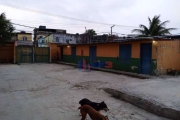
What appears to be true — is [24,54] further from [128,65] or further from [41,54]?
[128,65]

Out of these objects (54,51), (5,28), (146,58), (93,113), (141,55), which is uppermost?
(5,28)

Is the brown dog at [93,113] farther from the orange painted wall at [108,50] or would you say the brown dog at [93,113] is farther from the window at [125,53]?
the orange painted wall at [108,50]

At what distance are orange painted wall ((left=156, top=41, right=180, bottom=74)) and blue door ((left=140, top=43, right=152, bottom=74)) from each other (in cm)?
59

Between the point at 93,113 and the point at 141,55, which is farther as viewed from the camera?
the point at 141,55

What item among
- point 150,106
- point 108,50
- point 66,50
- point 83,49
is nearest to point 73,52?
point 66,50

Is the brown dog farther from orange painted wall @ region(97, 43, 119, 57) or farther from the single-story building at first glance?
orange painted wall @ region(97, 43, 119, 57)

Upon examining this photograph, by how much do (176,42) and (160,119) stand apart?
9.41 m

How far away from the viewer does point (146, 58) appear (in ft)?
38.3

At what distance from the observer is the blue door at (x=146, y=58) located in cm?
1139

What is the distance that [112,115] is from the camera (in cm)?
471

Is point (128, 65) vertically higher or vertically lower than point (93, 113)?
higher

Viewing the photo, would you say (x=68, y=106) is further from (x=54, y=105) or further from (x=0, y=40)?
(x=0, y=40)

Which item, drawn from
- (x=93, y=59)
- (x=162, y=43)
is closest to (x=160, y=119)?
(x=162, y=43)

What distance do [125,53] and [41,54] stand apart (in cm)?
1433
